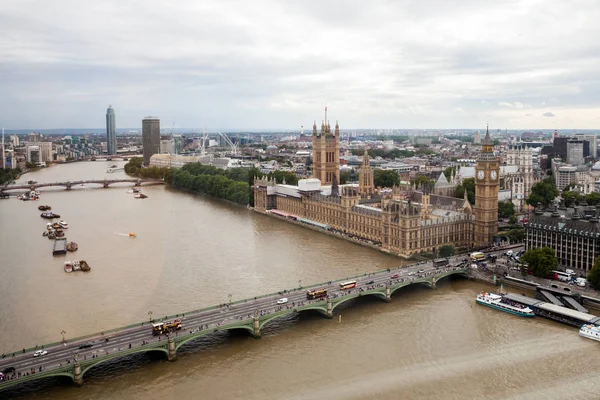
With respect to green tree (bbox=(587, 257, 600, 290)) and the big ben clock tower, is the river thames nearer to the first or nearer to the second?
green tree (bbox=(587, 257, 600, 290))

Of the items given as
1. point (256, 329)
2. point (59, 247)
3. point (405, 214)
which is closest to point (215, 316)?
point (256, 329)

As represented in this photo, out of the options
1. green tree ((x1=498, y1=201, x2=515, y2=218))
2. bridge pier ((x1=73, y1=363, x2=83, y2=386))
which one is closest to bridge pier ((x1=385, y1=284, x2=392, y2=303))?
bridge pier ((x1=73, y1=363, x2=83, y2=386))

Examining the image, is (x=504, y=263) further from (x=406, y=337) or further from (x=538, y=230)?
(x=406, y=337)

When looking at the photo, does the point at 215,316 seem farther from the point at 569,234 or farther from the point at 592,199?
the point at 592,199

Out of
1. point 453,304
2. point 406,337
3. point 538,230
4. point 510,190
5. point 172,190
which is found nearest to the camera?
point 406,337

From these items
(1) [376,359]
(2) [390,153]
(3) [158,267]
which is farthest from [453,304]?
(2) [390,153]

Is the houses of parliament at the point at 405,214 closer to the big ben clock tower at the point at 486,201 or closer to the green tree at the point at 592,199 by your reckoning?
the big ben clock tower at the point at 486,201

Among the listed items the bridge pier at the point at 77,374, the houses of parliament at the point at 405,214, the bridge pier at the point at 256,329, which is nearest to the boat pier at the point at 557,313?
the houses of parliament at the point at 405,214
